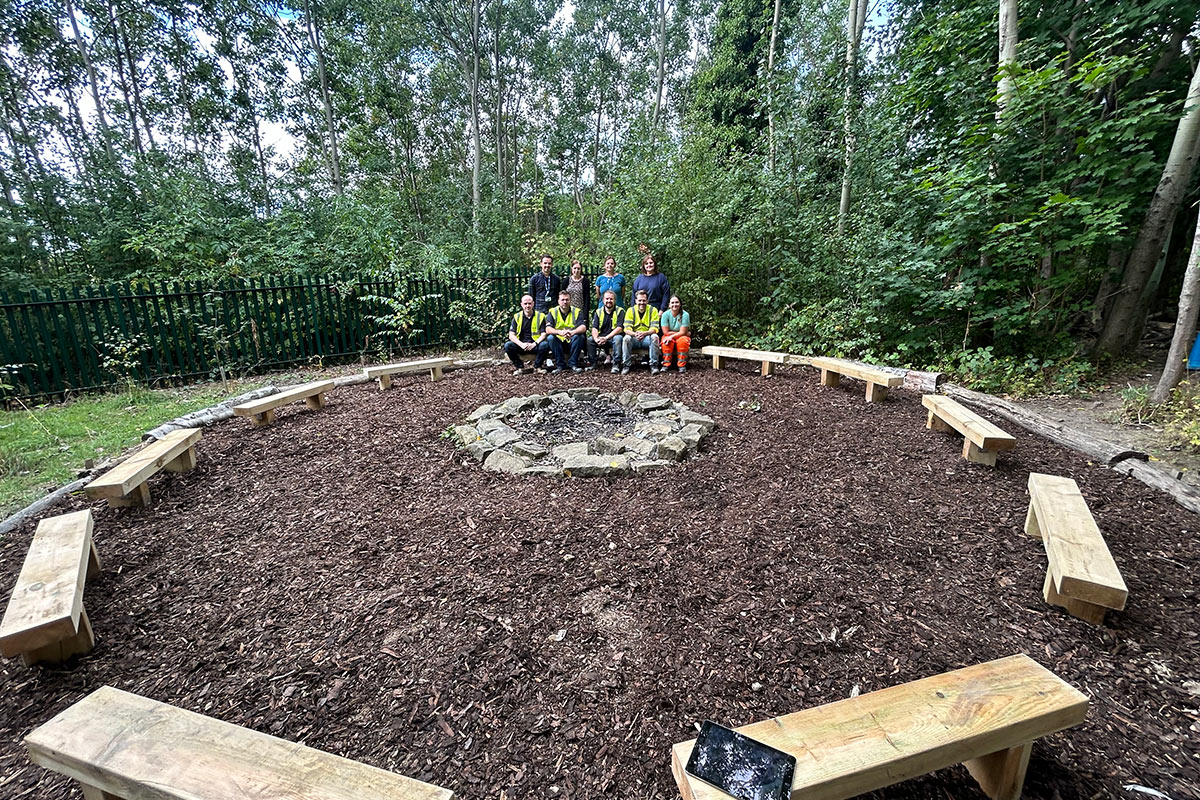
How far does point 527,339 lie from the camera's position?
659 cm

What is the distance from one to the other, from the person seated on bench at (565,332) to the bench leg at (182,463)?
397cm

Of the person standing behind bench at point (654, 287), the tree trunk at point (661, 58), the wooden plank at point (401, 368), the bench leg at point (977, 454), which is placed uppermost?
the tree trunk at point (661, 58)

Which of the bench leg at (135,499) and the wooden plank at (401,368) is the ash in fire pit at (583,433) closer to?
the wooden plank at (401,368)

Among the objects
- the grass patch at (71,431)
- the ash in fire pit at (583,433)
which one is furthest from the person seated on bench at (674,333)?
the grass patch at (71,431)

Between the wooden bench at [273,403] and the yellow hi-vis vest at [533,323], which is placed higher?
the yellow hi-vis vest at [533,323]

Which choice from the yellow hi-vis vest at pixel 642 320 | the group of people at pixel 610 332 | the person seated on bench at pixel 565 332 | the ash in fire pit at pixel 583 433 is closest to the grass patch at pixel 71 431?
the ash in fire pit at pixel 583 433

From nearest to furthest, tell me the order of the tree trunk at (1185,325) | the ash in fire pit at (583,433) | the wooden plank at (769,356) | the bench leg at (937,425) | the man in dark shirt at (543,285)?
the ash in fire pit at (583,433), the tree trunk at (1185,325), the bench leg at (937,425), the wooden plank at (769,356), the man in dark shirt at (543,285)

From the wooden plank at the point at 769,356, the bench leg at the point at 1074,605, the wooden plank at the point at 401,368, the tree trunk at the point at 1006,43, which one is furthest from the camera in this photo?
the wooden plank at the point at 769,356

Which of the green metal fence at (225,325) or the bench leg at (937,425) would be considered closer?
the bench leg at (937,425)

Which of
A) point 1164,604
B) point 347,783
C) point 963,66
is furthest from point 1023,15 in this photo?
point 347,783

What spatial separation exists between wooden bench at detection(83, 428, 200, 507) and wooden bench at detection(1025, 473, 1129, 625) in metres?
4.75

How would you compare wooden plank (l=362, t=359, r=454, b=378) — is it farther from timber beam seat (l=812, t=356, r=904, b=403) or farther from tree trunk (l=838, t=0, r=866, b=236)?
tree trunk (l=838, t=0, r=866, b=236)

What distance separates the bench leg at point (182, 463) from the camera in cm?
347

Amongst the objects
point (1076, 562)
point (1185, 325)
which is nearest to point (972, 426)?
point (1076, 562)
